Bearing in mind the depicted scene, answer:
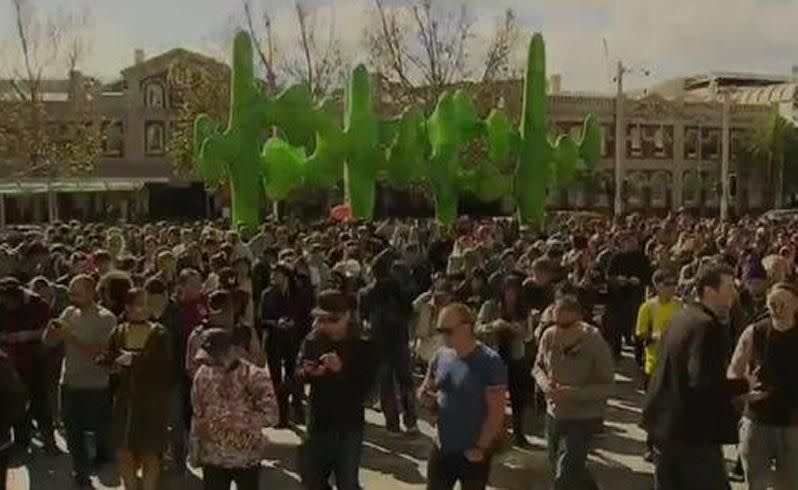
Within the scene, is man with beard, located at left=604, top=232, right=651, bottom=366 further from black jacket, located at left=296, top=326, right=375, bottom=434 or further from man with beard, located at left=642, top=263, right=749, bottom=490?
man with beard, located at left=642, top=263, right=749, bottom=490

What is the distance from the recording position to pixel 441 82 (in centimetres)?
5262

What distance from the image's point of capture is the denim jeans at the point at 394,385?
40.8ft

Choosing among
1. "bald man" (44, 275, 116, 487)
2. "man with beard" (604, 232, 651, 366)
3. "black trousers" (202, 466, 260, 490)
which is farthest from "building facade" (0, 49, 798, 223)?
"black trousers" (202, 466, 260, 490)

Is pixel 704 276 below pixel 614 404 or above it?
above

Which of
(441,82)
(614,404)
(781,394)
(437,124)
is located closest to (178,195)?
(441,82)

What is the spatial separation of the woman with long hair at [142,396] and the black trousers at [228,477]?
51.0 inches

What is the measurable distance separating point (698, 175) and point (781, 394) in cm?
6741

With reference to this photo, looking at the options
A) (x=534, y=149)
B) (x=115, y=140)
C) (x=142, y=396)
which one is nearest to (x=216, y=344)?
(x=142, y=396)

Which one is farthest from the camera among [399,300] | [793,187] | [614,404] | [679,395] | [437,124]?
[793,187]

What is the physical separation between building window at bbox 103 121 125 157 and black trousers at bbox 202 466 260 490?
56.1 metres

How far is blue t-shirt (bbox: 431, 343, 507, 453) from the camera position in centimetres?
738

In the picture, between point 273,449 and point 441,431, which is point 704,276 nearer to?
point 441,431

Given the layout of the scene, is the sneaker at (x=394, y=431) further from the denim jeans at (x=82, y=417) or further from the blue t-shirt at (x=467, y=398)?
the blue t-shirt at (x=467, y=398)

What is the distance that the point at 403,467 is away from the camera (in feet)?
36.3
